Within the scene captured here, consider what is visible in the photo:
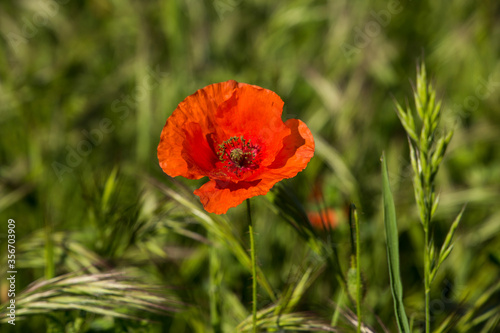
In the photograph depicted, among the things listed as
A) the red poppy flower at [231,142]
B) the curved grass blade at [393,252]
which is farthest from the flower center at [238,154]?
the curved grass blade at [393,252]

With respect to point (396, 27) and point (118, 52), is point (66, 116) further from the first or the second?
point (396, 27)

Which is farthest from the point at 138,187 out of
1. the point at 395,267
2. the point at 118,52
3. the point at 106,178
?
the point at 395,267

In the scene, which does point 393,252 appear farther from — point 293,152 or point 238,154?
point 238,154

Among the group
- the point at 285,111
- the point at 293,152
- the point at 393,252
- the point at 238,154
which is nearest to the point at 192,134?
the point at 238,154

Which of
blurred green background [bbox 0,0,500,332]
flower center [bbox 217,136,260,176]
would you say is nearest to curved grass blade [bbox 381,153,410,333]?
flower center [bbox 217,136,260,176]

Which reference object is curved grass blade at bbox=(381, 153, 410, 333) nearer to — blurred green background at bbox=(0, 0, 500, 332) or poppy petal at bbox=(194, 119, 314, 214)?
poppy petal at bbox=(194, 119, 314, 214)

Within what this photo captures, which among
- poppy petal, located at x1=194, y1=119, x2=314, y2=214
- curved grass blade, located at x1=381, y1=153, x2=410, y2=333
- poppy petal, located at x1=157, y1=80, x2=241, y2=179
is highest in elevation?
poppy petal, located at x1=157, y1=80, x2=241, y2=179

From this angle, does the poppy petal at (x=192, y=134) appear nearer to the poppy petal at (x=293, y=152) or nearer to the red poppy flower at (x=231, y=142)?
the red poppy flower at (x=231, y=142)

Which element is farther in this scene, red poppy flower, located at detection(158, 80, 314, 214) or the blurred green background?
the blurred green background
